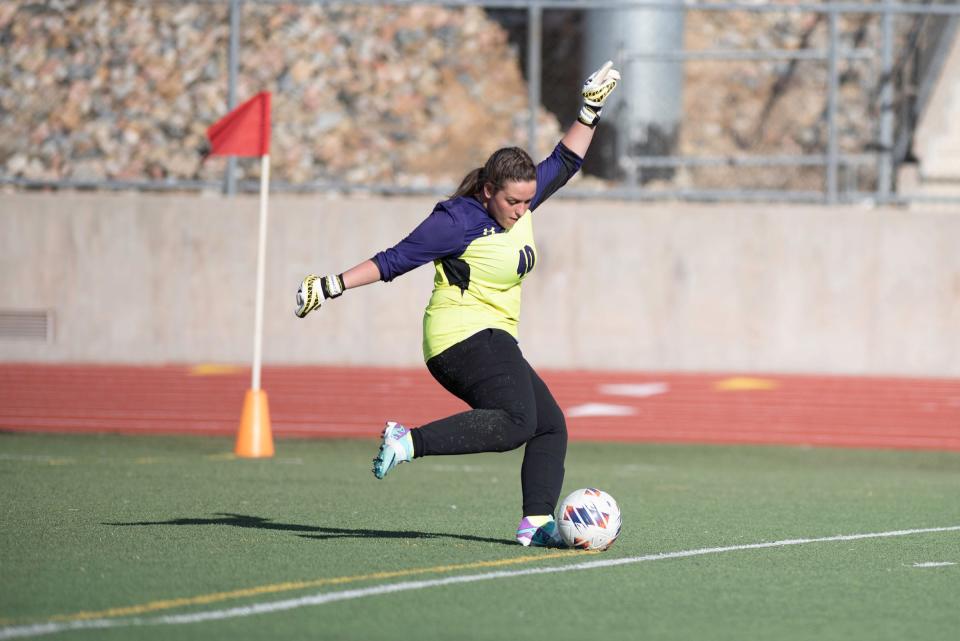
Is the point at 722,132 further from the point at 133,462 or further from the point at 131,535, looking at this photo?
the point at 131,535

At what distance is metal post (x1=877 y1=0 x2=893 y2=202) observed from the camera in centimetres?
1689

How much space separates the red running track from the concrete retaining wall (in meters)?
0.43

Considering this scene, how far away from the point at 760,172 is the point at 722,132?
0.71 m

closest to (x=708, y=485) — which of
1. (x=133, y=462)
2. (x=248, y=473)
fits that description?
(x=248, y=473)

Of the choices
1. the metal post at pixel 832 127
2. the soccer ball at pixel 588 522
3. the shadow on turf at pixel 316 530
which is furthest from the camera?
the metal post at pixel 832 127

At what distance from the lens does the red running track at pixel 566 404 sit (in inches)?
622

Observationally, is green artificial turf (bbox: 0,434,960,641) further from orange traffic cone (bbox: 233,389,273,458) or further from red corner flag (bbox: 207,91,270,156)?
red corner flag (bbox: 207,91,270,156)

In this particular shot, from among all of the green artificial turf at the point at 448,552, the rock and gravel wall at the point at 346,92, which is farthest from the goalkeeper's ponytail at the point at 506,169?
the rock and gravel wall at the point at 346,92

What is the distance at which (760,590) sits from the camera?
6637 mm

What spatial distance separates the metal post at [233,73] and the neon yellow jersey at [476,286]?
9577mm

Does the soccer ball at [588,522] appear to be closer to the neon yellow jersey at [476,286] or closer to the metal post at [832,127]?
the neon yellow jersey at [476,286]

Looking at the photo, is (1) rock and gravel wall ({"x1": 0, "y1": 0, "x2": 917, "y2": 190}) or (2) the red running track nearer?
(2) the red running track

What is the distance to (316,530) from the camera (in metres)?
8.49

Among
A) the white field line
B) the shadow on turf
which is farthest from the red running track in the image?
the white field line
